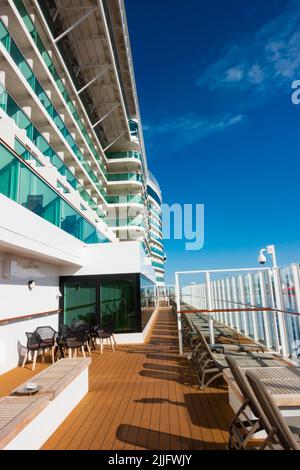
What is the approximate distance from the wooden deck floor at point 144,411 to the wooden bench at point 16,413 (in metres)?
0.46

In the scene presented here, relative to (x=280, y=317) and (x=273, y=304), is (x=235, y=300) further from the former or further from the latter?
(x=280, y=317)

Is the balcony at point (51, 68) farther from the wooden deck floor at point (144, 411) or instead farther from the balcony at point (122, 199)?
the wooden deck floor at point (144, 411)

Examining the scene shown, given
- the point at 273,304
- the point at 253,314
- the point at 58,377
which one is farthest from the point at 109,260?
the point at 58,377

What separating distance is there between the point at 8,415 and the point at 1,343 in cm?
413

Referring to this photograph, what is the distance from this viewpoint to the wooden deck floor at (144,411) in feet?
9.88

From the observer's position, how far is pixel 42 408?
2967 millimetres

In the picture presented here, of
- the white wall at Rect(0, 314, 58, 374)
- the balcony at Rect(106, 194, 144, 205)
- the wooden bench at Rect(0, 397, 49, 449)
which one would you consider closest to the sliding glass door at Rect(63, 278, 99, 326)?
the white wall at Rect(0, 314, 58, 374)

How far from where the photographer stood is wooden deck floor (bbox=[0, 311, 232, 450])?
301 cm

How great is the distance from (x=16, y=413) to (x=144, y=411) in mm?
1770

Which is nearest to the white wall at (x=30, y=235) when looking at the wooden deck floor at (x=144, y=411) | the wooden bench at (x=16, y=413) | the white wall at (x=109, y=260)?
the white wall at (x=109, y=260)

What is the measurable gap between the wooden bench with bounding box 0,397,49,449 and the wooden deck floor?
46cm

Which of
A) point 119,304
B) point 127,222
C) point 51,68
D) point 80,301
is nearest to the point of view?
point 119,304

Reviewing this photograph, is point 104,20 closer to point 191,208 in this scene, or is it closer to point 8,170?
point 191,208
